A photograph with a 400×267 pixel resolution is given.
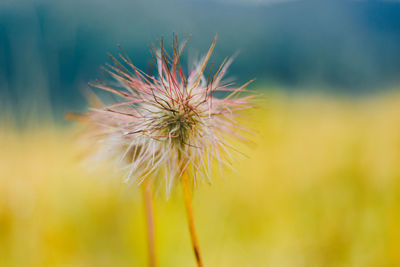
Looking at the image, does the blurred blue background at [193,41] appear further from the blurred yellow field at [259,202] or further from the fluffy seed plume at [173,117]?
the fluffy seed plume at [173,117]

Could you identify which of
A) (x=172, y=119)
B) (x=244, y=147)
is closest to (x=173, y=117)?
(x=172, y=119)

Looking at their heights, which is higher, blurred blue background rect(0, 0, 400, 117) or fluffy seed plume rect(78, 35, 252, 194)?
blurred blue background rect(0, 0, 400, 117)

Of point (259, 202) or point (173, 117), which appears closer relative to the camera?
point (173, 117)

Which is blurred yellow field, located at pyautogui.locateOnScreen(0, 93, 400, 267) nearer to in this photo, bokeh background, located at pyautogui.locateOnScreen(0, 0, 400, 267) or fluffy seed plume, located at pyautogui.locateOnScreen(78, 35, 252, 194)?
bokeh background, located at pyautogui.locateOnScreen(0, 0, 400, 267)

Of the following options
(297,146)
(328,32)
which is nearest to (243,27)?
(328,32)

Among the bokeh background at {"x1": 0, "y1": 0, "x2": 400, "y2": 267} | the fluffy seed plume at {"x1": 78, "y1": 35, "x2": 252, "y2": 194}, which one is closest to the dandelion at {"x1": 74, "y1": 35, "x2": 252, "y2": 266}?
the fluffy seed plume at {"x1": 78, "y1": 35, "x2": 252, "y2": 194}

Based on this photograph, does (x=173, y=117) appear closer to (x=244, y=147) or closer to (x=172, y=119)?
(x=172, y=119)

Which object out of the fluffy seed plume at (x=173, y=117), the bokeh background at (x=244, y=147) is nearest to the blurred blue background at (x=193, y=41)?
the bokeh background at (x=244, y=147)
